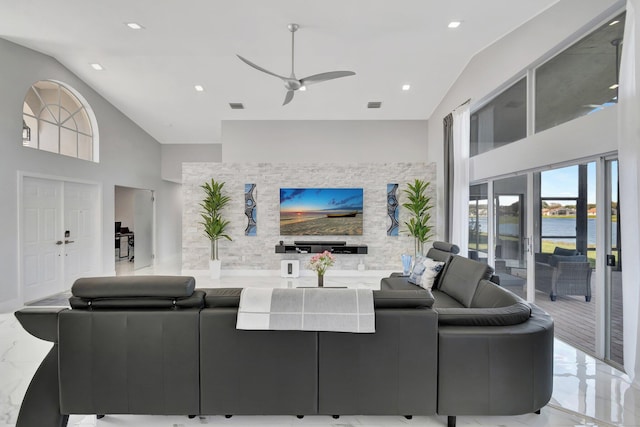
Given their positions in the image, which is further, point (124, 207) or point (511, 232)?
point (124, 207)

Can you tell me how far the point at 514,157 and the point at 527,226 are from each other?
89cm

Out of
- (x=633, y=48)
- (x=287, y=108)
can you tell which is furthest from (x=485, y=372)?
(x=287, y=108)

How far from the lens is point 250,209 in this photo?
22.3 ft

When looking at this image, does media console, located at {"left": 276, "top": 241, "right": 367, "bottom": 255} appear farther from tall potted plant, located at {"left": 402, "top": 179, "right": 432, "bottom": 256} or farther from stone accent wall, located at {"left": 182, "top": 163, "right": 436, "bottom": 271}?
tall potted plant, located at {"left": 402, "top": 179, "right": 432, "bottom": 256}

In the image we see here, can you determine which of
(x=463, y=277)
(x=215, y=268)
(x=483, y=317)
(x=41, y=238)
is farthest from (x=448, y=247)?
(x=41, y=238)

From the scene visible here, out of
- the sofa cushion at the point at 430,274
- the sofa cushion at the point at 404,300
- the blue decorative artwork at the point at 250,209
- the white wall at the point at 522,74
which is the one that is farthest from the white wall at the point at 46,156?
the white wall at the point at 522,74

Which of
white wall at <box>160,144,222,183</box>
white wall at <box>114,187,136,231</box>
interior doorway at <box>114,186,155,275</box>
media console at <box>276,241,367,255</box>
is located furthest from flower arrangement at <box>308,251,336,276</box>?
white wall at <box>114,187,136,231</box>

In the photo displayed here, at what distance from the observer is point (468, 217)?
18.1 ft

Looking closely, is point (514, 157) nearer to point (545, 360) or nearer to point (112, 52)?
point (545, 360)

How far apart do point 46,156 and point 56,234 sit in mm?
1249

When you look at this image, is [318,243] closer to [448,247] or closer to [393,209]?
[393,209]

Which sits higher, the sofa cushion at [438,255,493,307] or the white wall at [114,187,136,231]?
the white wall at [114,187,136,231]

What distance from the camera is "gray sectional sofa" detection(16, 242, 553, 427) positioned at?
192 centimetres

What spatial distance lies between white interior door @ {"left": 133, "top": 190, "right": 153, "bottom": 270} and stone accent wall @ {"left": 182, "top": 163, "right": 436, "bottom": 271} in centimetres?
167
